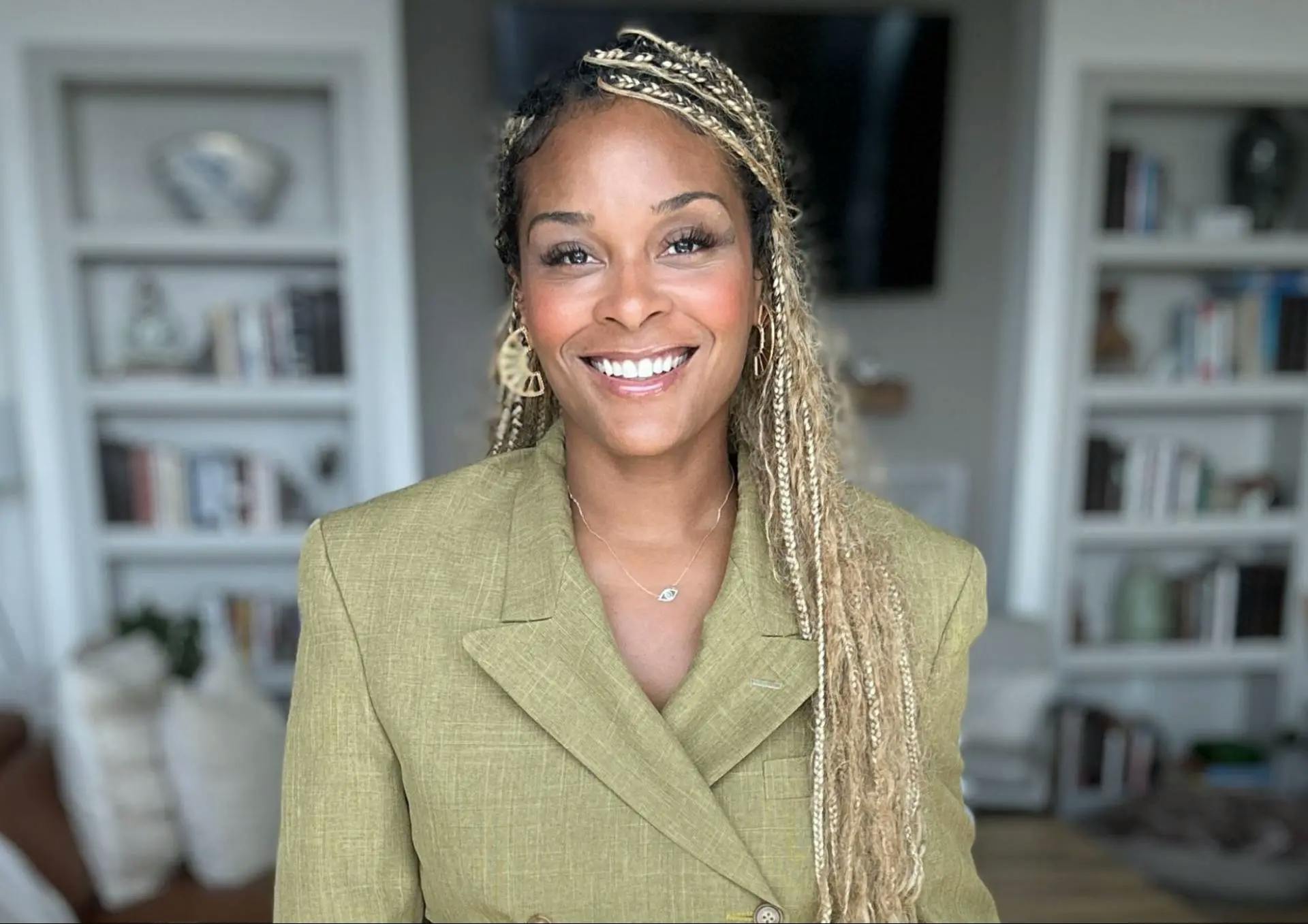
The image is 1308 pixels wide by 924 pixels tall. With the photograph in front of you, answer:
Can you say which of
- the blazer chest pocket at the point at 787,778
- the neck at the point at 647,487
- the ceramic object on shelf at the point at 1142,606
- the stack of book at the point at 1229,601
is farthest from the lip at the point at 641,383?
the stack of book at the point at 1229,601

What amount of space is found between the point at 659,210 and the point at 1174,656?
3013 mm

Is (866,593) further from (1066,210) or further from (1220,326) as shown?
(1220,326)

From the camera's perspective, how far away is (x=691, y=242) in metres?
0.94

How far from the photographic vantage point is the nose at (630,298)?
92cm

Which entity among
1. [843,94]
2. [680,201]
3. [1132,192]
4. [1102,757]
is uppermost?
[843,94]

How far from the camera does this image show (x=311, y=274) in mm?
3092

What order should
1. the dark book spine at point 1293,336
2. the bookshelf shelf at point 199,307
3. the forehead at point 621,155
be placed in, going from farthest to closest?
the dark book spine at point 1293,336
the bookshelf shelf at point 199,307
the forehead at point 621,155

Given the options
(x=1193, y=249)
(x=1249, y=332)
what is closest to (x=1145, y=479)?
(x=1249, y=332)

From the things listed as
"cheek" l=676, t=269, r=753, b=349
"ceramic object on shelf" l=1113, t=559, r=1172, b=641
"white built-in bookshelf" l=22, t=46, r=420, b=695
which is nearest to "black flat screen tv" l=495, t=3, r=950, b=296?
"white built-in bookshelf" l=22, t=46, r=420, b=695

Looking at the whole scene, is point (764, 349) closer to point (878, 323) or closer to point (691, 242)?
point (691, 242)

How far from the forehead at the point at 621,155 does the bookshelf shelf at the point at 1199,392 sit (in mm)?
2514

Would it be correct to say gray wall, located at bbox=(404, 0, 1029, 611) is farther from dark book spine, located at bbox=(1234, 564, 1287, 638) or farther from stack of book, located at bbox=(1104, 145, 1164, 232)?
dark book spine, located at bbox=(1234, 564, 1287, 638)

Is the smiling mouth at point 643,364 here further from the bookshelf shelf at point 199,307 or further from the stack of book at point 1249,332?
the stack of book at point 1249,332

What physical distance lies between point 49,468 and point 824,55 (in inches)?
98.6
